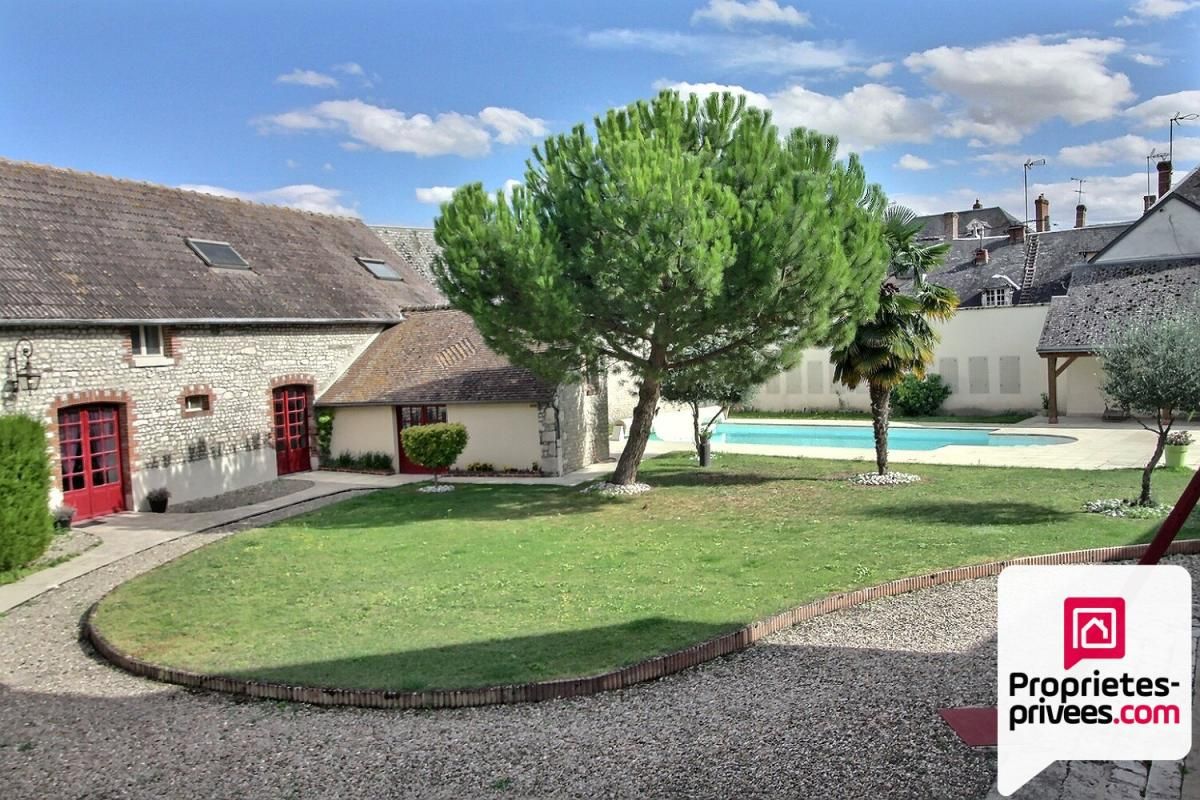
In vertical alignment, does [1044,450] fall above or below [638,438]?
below

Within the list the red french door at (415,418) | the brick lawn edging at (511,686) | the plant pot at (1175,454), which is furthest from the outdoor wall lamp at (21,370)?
the plant pot at (1175,454)

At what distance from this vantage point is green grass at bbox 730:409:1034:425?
1091 inches

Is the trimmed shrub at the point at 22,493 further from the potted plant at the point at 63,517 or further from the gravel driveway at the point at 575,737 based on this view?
the gravel driveway at the point at 575,737

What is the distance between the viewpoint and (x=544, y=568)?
35.6 feet

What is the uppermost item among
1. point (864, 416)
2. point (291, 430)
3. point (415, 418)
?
point (415, 418)

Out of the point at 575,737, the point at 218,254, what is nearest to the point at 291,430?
the point at 218,254

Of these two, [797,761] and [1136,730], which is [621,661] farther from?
[1136,730]

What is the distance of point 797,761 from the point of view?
5.54 metres

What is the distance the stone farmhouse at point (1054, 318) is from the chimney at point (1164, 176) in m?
3.25

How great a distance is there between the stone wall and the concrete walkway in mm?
1176

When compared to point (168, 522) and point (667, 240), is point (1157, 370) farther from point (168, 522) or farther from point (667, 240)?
point (168, 522)

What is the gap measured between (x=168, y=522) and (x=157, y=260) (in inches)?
229

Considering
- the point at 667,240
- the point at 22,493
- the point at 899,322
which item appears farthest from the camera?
the point at 899,322

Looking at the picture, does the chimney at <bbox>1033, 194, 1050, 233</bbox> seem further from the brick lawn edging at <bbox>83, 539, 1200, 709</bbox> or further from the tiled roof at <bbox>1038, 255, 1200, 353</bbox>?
the brick lawn edging at <bbox>83, 539, 1200, 709</bbox>
